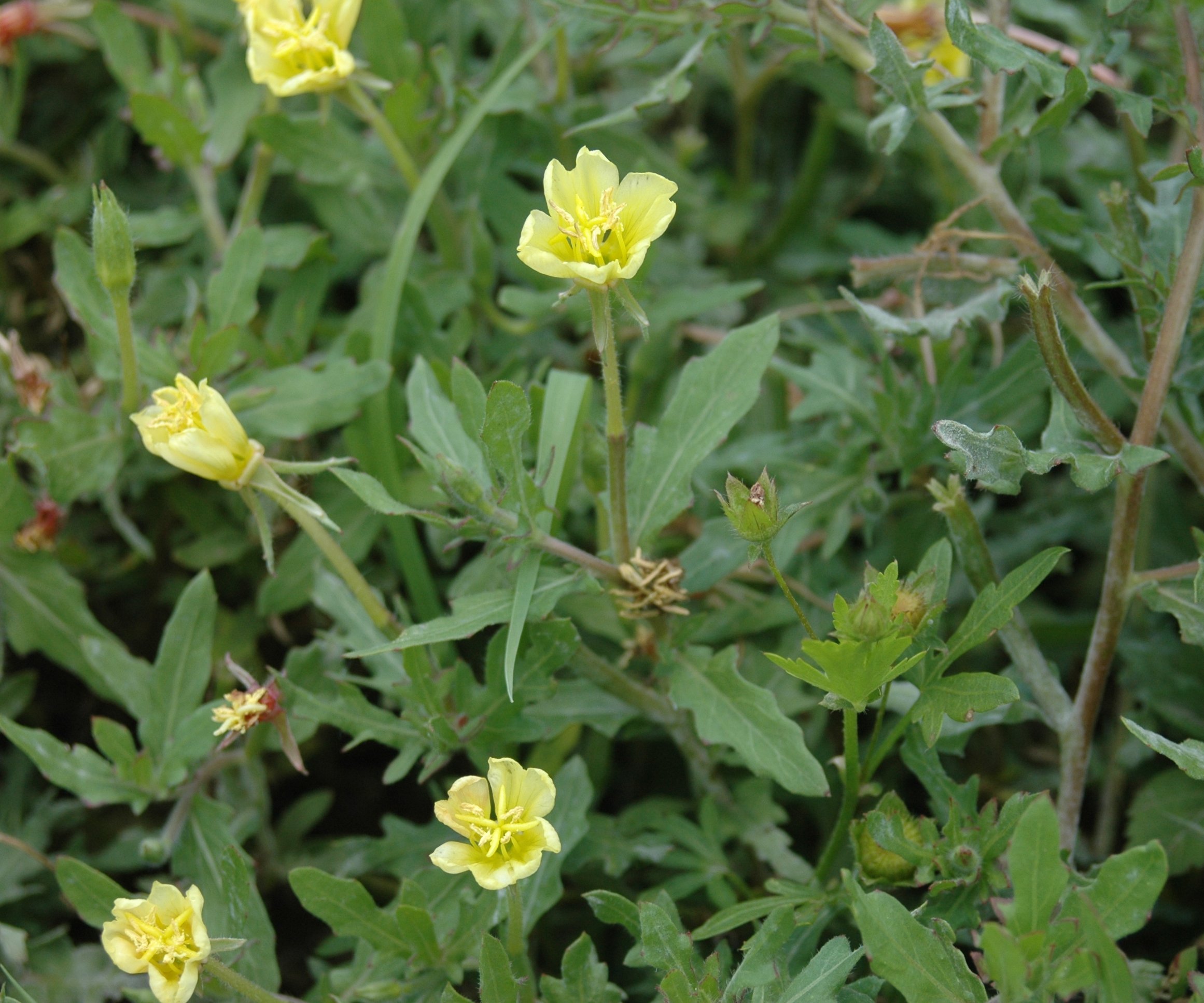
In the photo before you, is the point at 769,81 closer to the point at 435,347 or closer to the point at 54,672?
the point at 435,347

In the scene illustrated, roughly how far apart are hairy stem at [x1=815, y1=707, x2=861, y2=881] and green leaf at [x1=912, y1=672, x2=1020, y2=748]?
91mm

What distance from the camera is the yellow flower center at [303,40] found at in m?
1.81

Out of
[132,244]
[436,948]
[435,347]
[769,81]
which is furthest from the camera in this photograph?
[769,81]

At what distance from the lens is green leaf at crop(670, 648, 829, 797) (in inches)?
57.4

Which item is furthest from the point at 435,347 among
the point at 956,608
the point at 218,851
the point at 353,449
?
the point at 956,608

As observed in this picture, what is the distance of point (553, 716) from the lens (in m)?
1.70

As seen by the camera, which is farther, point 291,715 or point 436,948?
point 291,715

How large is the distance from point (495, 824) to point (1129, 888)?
707 mm

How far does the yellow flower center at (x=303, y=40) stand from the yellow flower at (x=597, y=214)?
0.63 meters

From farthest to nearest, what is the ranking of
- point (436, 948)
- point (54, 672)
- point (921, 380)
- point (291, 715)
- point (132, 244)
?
point (54, 672) → point (921, 380) → point (132, 244) → point (291, 715) → point (436, 948)

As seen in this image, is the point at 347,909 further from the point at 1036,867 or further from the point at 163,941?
the point at 1036,867

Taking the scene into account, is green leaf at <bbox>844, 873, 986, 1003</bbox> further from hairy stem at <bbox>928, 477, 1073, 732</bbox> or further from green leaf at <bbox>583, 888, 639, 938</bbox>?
hairy stem at <bbox>928, 477, 1073, 732</bbox>

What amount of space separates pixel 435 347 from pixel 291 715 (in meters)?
0.79

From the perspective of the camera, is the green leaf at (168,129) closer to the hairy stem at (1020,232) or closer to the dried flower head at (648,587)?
the hairy stem at (1020,232)
